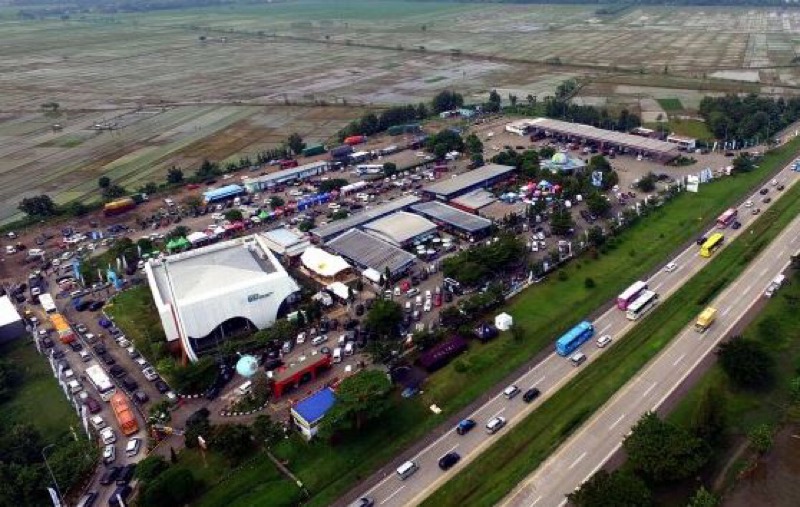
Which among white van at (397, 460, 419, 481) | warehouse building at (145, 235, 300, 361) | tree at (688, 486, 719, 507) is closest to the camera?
tree at (688, 486, 719, 507)

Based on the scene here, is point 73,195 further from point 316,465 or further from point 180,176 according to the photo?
point 316,465

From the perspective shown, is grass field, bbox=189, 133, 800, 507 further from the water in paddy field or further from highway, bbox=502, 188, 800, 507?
the water in paddy field

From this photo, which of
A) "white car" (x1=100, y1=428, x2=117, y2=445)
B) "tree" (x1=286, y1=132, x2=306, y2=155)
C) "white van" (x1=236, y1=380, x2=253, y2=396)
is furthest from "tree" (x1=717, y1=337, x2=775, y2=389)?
"tree" (x1=286, y1=132, x2=306, y2=155)

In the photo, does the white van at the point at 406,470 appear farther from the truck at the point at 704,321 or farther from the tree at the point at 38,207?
the tree at the point at 38,207

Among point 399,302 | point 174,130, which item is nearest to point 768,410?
point 399,302

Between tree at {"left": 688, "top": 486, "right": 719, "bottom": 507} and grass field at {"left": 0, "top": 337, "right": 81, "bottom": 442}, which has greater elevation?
tree at {"left": 688, "top": 486, "right": 719, "bottom": 507}

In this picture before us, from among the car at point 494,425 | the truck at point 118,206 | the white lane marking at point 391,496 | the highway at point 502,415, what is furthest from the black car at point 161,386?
the truck at point 118,206

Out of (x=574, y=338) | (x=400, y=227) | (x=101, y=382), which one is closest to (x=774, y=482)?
(x=574, y=338)
